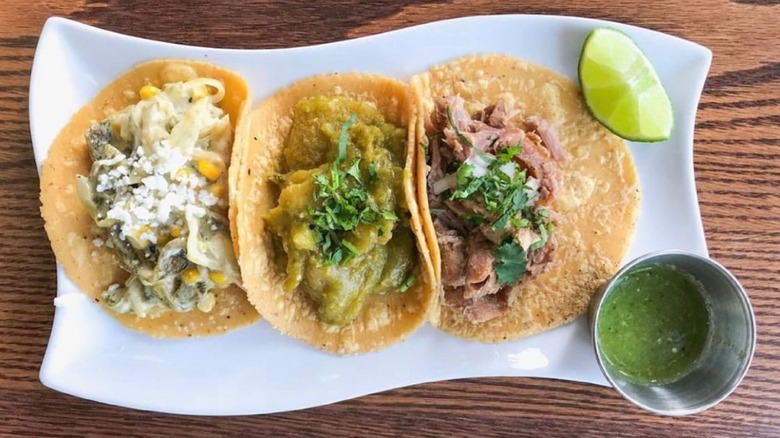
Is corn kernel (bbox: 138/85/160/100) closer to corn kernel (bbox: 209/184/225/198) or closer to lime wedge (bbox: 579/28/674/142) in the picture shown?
corn kernel (bbox: 209/184/225/198)

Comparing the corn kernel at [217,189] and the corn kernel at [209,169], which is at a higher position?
the corn kernel at [209,169]

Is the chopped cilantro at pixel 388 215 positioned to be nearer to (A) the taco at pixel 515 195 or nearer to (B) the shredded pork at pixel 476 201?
(A) the taco at pixel 515 195

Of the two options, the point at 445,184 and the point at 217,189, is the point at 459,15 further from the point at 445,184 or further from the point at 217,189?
the point at 217,189

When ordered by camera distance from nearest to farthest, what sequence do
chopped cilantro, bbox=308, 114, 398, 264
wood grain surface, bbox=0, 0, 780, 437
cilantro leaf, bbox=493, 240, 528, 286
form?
1. chopped cilantro, bbox=308, 114, 398, 264
2. cilantro leaf, bbox=493, 240, 528, 286
3. wood grain surface, bbox=0, 0, 780, 437

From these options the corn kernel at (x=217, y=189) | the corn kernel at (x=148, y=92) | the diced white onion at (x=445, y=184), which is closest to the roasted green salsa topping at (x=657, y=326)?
the diced white onion at (x=445, y=184)

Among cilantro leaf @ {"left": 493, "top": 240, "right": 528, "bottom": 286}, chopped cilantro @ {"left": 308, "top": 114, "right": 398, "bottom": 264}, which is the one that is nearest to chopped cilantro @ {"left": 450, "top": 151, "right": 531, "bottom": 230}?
cilantro leaf @ {"left": 493, "top": 240, "right": 528, "bottom": 286}

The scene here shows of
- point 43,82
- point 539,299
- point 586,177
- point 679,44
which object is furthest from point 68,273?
point 679,44
